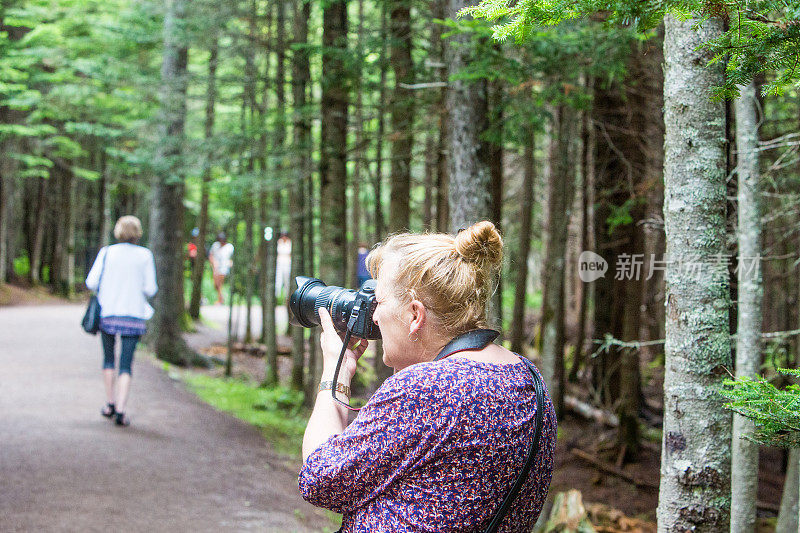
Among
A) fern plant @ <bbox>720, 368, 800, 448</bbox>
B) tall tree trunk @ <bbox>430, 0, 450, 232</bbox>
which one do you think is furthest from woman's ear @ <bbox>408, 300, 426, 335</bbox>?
tall tree trunk @ <bbox>430, 0, 450, 232</bbox>

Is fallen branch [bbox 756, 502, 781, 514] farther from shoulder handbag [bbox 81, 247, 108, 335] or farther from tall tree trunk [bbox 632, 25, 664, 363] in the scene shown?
shoulder handbag [bbox 81, 247, 108, 335]

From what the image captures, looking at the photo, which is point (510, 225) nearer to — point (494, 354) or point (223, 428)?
point (223, 428)

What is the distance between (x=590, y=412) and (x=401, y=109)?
613 cm

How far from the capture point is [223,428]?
9.12 meters

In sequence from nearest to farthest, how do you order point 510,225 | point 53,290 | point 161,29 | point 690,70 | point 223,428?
point 690,70
point 223,428
point 161,29
point 510,225
point 53,290

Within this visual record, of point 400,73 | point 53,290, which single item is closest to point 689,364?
point 400,73

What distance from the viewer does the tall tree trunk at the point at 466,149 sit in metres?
6.02

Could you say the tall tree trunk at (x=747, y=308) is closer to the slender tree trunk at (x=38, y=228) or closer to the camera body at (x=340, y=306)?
the camera body at (x=340, y=306)

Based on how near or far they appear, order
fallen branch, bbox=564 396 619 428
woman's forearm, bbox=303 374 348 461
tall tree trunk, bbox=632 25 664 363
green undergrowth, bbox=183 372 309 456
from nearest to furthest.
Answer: woman's forearm, bbox=303 374 348 461
tall tree trunk, bbox=632 25 664 363
green undergrowth, bbox=183 372 309 456
fallen branch, bbox=564 396 619 428

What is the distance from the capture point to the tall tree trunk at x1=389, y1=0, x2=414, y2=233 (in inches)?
321

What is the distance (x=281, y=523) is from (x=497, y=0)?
479 cm

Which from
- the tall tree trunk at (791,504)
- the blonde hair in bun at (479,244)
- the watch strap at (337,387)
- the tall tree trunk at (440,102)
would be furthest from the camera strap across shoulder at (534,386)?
the tall tree trunk at (440,102)

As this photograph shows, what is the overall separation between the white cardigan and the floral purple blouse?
5696 mm

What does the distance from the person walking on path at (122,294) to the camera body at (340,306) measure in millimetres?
4996
